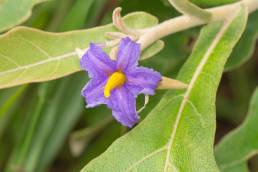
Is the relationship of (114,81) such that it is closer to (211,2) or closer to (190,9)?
(190,9)

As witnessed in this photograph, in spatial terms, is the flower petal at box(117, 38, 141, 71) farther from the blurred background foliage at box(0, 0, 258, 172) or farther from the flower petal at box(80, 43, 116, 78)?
the blurred background foliage at box(0, 0, 258, 172)

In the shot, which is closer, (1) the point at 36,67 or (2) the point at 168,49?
(1) the point at 36,67

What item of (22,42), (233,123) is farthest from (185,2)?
(233,123)

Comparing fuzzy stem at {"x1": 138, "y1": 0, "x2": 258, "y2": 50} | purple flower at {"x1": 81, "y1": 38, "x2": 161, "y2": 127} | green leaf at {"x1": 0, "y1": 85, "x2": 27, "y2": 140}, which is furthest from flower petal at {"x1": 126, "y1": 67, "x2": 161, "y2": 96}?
green leaf at {"x1": 0, "y1": 85, "x2": 27, "y2": 140}

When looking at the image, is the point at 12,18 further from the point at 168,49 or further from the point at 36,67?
the point at 168,49

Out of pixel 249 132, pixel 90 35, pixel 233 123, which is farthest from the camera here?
pixel 233 123

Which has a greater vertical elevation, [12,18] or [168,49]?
[12,18]

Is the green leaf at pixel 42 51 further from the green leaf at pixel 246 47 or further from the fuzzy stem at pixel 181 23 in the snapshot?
the green leaf at pixel 246 47
